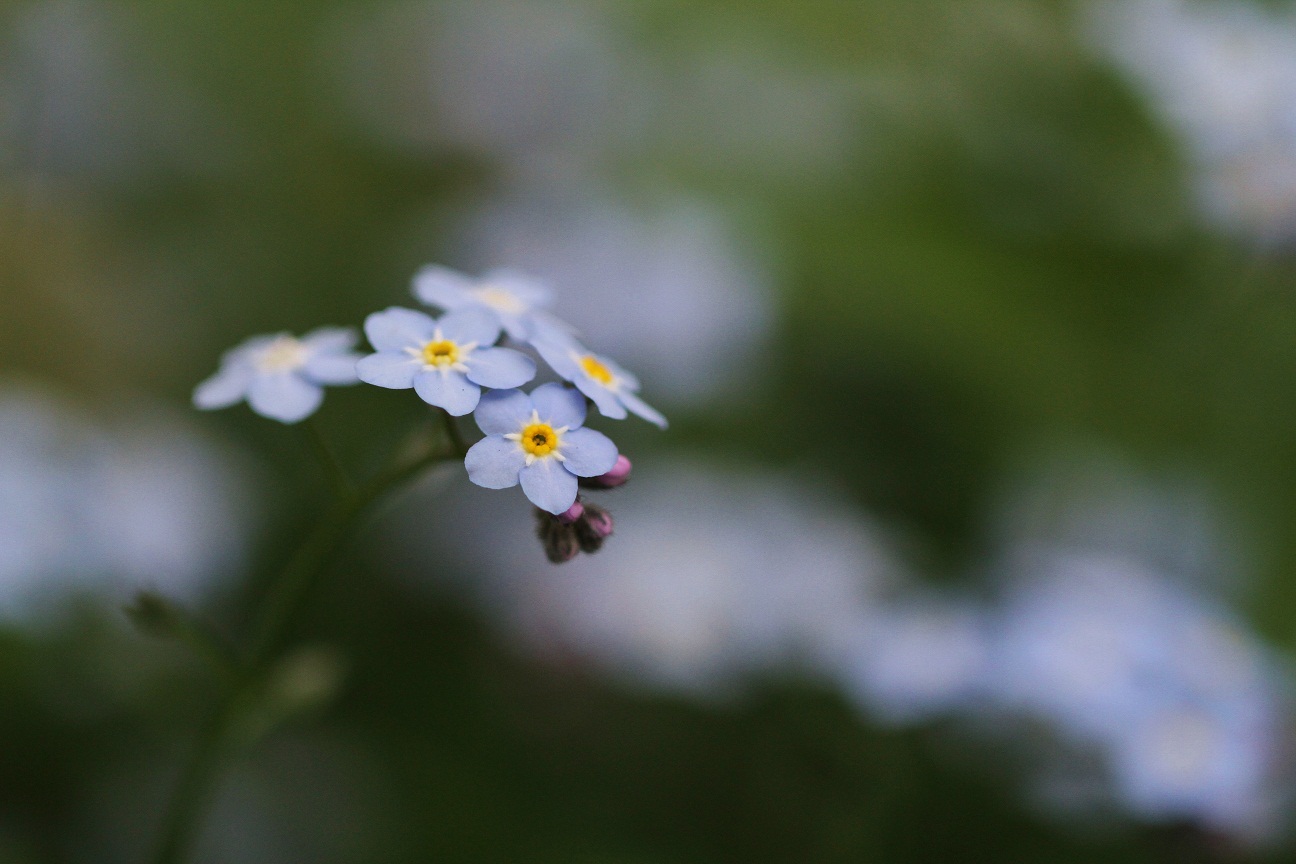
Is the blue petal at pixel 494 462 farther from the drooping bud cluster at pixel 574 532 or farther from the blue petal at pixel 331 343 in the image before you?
the blue petal at pixel 331 343

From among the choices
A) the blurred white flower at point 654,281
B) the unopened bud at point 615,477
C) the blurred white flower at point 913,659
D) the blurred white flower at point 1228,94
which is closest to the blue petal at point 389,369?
the unopened bud at point 615,477

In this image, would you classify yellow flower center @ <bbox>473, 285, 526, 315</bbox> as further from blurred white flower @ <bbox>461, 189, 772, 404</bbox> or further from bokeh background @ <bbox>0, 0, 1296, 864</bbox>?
blurred white flower @ <bbox>461, 189, 772, 404</bbox>

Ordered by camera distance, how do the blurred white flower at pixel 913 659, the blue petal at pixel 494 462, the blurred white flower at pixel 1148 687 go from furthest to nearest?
the blurred white flower at pixel 913 659
the blurred white flower at pixel 1148 687
the blue petal at pixel 494 462

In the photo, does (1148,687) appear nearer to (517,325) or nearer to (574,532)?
(574,532)

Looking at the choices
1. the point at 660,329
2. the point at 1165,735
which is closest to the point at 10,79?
the point at 660,329

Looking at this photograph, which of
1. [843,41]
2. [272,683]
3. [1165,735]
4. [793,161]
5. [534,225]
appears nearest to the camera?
[272,683]

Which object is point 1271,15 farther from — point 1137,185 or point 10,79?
point 10,79

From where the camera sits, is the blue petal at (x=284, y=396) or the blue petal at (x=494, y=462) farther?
the blue petal at (x=284, y=396)
